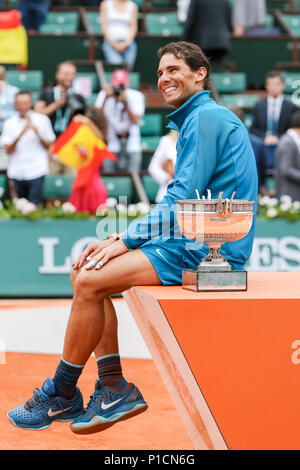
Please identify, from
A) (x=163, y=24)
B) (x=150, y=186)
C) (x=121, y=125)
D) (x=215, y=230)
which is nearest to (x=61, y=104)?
(x=121, y=125)

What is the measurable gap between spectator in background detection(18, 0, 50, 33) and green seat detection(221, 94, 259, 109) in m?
2.94

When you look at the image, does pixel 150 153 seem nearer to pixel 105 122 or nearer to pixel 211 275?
pixel 105 122

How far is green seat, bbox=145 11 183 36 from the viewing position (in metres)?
12.4

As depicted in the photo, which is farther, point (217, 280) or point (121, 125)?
point (121, 125)

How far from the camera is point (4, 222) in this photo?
24.3 ft

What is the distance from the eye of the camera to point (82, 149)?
798cm

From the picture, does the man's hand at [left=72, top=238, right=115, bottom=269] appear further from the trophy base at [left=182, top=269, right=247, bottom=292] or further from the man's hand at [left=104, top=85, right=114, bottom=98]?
the man's hand at [left=104, top=85, right=114, bottom=98]

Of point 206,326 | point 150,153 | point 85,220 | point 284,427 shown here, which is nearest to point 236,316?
point 206,326

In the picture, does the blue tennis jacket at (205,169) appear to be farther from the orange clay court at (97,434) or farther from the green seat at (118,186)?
the green seat at (118,186)

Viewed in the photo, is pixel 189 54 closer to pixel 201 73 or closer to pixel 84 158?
pixel 201 73

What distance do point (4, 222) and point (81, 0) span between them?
7067 mm

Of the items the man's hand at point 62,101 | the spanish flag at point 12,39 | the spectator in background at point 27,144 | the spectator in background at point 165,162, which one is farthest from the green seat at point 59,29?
the spectator in background at point 165,162

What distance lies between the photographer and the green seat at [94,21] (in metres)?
12.4

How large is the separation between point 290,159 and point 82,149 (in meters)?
2.04
